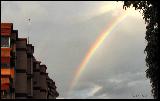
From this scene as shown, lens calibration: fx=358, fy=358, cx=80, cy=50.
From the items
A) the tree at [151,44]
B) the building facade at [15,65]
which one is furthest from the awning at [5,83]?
the tree at [151,44]

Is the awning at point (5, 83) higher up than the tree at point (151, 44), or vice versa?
the awning at point (5, 83)

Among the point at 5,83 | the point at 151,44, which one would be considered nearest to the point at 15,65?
the point at 5,83

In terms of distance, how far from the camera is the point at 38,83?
6900 cm

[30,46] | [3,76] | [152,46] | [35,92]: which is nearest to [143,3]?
[152,46]

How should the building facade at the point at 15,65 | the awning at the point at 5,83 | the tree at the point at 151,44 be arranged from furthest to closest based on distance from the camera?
1. the building facade at the point at 15,65
2. the awning at the point at 5,83
3. the tree at the point at 151,44

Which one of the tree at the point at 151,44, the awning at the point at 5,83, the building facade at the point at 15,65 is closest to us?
the tree at the point at 151,44

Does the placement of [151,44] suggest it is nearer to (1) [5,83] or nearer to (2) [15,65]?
(1) [5,83]

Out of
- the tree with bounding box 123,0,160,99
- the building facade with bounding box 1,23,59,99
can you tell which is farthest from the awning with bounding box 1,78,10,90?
the tree with bounding box 123,0,160,99

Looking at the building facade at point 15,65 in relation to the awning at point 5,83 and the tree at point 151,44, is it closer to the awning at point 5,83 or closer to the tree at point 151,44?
the awning at point 5,83

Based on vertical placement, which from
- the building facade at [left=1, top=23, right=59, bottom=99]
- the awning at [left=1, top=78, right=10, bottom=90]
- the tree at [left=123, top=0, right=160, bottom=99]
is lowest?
the tree at [left=123, top=0, right=160, bottom=99]

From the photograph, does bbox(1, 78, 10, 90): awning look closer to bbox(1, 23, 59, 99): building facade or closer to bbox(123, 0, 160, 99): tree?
bbox(1, 23, 59, 99): building facade

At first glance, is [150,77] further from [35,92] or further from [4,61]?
[35,92]

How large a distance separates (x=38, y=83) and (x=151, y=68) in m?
51.4

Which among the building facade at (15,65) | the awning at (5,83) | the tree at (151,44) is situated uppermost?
the building facade at (15,65)
